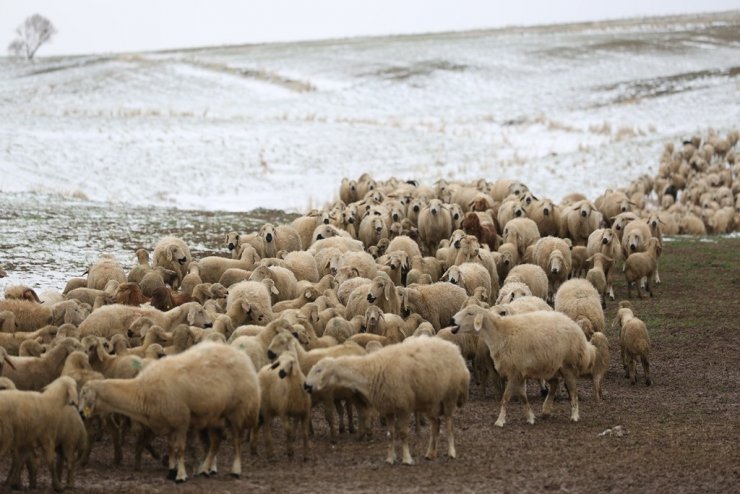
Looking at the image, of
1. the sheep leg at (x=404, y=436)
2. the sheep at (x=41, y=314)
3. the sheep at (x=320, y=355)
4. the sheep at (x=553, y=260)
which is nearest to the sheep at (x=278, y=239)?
the sheep at (x=553, y=260)

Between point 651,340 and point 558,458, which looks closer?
point 558,458

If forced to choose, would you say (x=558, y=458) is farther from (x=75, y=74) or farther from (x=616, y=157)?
(x=75, y=74)

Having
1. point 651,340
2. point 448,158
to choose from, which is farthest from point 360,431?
point 448,158

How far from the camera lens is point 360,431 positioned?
12.8 m

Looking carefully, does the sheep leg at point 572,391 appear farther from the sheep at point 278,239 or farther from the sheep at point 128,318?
the sheep at point 278,239

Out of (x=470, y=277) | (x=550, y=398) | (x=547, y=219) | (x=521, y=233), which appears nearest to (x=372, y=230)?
(x=521, y=233)

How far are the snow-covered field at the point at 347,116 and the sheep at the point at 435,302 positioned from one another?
8.64 metres

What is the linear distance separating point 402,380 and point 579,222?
14.8 metres

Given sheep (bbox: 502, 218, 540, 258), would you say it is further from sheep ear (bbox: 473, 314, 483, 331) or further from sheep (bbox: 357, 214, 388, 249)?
sheep ear (bbox: 473, 314, 483, 331)

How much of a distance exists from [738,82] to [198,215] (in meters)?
36.6

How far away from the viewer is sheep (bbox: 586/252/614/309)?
822 inches

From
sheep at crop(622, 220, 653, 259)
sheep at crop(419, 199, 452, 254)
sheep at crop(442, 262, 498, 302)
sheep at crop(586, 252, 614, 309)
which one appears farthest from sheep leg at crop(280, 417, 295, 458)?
sheep at crop(622, 220, 653, 259)

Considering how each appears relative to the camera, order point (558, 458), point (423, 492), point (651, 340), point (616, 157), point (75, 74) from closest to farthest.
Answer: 1. point (423, 492)
2. point (558, 458)
3. point (651, 340)
4. point (616, 157)
5. point (75, 74)

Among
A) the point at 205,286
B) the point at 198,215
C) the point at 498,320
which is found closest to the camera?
the point at 498,320
